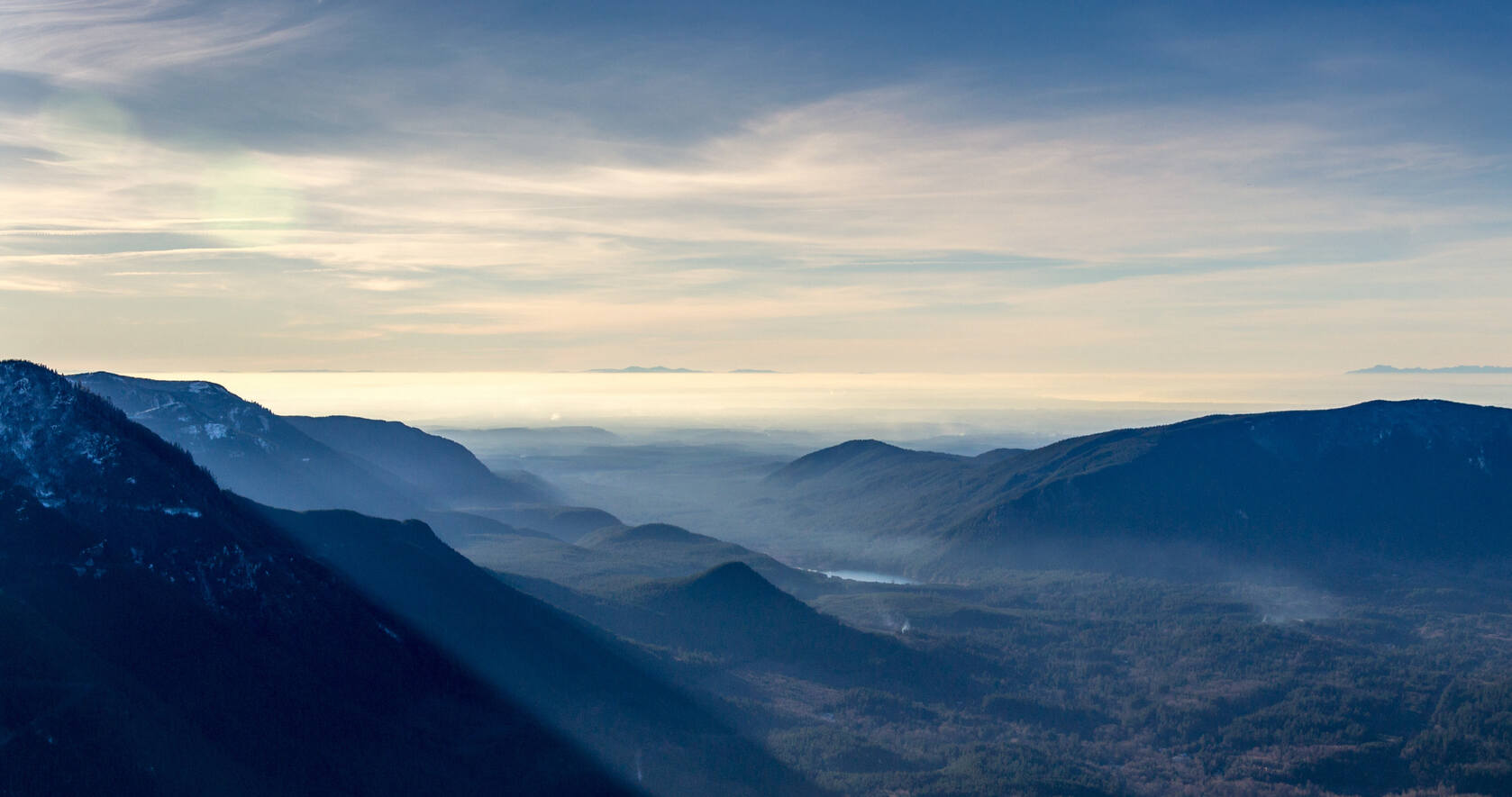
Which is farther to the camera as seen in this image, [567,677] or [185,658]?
[567,677]

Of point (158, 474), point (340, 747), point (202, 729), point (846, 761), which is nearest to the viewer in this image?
point (202, 729)

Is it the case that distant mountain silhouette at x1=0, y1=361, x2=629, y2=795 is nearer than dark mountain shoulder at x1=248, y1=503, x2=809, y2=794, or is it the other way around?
distant mountain silhouette at x1=0, y1=361, x2=629, y2=795

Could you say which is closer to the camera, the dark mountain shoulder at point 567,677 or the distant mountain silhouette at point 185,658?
the distant mountain silhouette at point 185,658

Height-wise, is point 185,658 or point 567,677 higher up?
point 185,658

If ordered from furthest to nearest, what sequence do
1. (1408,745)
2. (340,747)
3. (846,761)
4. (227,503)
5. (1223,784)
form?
(1408,745) → (1223,784) → (846,761) → (227,503) → (340,747)

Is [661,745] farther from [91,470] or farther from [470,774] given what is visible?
[91,470]

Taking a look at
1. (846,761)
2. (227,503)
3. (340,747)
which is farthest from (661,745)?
(227,503)

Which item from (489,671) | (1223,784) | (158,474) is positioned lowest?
(1223,784)

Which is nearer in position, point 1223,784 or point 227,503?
point 227,503
